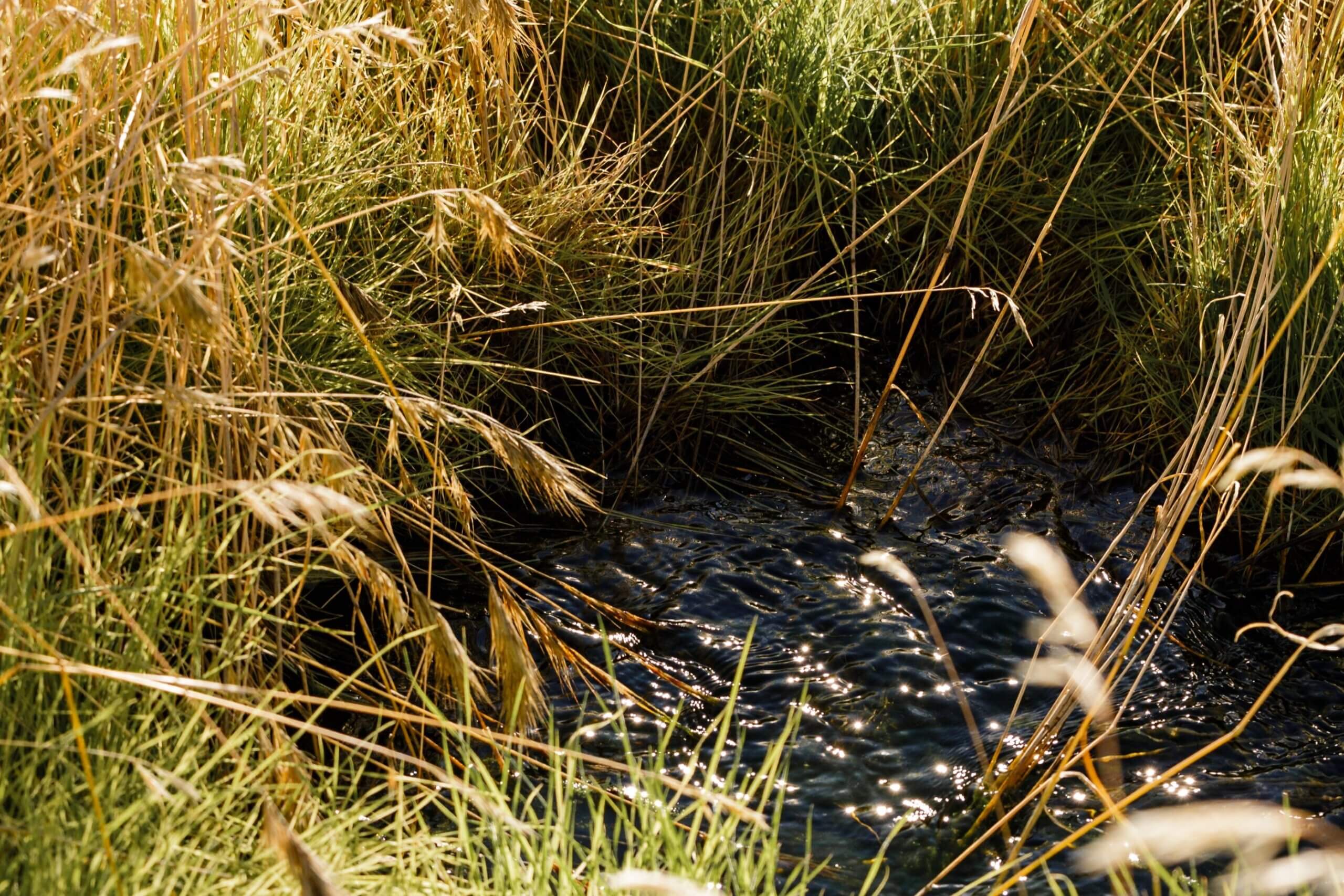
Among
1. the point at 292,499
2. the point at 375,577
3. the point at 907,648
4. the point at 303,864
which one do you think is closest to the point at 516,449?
the point at 375,577

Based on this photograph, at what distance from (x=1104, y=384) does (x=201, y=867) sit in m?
2.43

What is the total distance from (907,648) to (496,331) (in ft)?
3.32

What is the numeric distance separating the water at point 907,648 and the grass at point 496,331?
104 millimetres

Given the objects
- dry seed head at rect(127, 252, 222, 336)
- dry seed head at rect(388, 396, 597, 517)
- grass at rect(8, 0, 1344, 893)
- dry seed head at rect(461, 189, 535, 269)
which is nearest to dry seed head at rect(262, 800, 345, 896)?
grass at rect(8, 0, 1344, 893)

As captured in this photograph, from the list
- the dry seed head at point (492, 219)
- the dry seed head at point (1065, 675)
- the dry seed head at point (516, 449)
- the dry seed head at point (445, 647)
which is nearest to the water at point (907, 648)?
the dry seed head at point (1065, 675)

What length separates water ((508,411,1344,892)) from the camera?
206cm

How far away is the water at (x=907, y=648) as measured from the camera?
6.75 feet

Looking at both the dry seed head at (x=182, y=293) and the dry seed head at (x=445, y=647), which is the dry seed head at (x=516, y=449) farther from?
the dry seed head at (x=182, y=293)

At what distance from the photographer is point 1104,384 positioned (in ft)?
10.2

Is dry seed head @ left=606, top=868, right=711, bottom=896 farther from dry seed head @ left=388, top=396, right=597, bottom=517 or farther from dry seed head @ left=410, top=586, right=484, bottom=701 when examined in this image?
dry seed head @ left=388, top=396, right=597, bottom=517

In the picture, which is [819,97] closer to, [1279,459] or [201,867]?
[1279,459]

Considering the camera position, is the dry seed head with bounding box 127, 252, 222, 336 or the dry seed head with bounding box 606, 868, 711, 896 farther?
the dry seed head with bounding box 127, 252, 222, 336

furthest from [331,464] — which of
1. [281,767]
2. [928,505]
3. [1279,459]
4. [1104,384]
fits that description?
[1104,384]

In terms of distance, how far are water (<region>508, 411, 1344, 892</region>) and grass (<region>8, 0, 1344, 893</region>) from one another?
104mm
